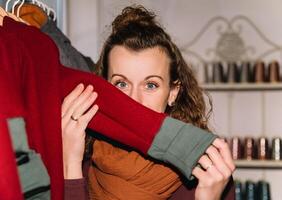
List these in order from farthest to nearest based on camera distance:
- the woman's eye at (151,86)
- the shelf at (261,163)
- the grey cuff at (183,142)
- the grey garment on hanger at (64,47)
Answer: the shelf at (261,163)
the grey garment on hanger at (64,47)
the woman's eye at (151,86)
the grey cuff at (183,142)

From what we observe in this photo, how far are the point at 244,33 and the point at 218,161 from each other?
1991 millimetres

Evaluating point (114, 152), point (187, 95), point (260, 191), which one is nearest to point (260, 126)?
point (260, 191)

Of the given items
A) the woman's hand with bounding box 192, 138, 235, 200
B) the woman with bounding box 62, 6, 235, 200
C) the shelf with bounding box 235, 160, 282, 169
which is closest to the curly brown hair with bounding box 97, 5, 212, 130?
the woman with bounding box 62, 6, 235, 200

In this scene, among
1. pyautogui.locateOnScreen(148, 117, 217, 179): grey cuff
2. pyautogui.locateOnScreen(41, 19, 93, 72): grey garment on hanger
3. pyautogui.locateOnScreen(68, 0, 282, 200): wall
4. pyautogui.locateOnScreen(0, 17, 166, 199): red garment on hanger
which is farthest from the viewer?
pyautogui.locateOnScreen(68, 0, 282, 200): wall

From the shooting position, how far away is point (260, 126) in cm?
276

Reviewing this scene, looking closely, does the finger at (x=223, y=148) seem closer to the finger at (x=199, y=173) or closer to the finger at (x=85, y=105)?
the finger at (x=199, y=173)

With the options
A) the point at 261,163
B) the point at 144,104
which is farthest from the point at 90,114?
the point at 261,163

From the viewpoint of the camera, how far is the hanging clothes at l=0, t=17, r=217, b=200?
695 mm

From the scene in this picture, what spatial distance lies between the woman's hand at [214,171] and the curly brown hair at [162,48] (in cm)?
24

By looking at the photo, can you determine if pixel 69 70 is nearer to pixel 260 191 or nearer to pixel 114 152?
pixel 114 152

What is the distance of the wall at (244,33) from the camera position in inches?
108

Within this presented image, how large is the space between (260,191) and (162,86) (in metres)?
1.67

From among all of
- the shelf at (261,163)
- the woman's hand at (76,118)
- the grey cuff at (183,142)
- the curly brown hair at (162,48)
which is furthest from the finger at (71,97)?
the shelf at (261,163)

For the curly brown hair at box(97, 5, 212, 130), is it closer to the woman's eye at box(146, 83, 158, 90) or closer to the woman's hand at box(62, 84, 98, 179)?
Answer: the woman's eye at box(146, 83, 158, 90)
